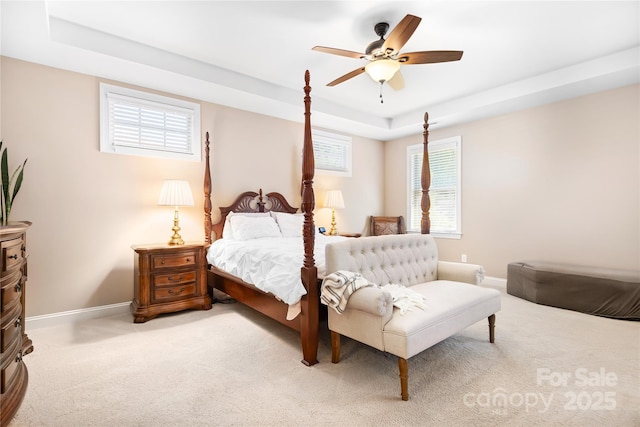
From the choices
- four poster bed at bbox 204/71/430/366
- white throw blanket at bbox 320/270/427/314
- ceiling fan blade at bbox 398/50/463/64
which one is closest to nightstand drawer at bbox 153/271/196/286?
four poster bed at bbox 204/71/430/366

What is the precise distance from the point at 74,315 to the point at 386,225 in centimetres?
480

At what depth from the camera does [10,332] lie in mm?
1732

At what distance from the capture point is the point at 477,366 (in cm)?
224

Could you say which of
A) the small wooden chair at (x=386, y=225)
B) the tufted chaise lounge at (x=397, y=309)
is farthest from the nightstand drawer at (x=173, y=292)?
the small wooden chair at (x=386, y=225)

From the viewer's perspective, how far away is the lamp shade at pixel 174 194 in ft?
11.3

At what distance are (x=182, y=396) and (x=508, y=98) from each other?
188 inches

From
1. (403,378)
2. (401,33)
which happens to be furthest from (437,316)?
(401,33)

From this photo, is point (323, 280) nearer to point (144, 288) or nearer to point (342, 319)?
point (342, 319)

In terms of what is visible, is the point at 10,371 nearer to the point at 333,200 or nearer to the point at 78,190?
the point at 78,190

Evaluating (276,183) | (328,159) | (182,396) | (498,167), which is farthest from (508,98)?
(182,396)

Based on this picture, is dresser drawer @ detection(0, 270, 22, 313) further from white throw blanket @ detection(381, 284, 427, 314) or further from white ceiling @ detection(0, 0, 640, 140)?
white throw blanket @ detection(381, 284, 427, 314)

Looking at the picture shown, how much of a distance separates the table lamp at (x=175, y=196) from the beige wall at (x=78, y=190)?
0.30m

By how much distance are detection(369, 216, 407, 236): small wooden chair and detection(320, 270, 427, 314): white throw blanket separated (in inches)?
144

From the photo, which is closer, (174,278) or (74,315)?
(74,315)
